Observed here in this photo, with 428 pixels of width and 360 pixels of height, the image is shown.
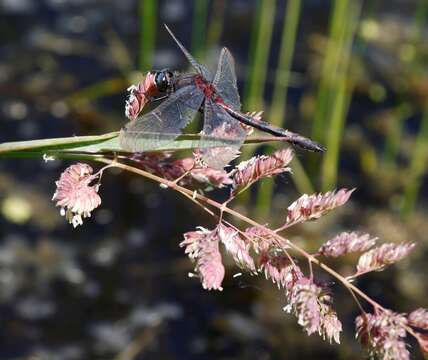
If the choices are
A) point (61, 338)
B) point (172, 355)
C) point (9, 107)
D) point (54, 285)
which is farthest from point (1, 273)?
point (9, 107)

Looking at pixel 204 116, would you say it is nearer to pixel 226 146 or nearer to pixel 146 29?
pixel 226 146

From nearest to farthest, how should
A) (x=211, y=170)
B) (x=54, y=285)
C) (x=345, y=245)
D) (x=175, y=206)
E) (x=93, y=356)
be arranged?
1. (x=345, y=245)
2. (x=211, y=170)
3. (x=93, y=356)
4. (x=54, y=285)
5. (x=175, y=206)

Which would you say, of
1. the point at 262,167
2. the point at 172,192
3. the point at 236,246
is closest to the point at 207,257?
the point at 236,246

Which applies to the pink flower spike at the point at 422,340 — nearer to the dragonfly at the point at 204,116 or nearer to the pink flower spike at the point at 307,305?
the pink flower spike at the point at 307,305

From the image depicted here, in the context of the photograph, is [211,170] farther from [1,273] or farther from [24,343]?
[1,273]

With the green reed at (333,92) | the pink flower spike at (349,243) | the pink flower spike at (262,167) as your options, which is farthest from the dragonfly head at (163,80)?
the green reed at (333,92)

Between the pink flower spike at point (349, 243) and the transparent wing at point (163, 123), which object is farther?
the transparent wing at point (163, 123)

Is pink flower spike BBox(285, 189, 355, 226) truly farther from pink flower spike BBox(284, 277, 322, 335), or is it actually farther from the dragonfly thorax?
the dragonfly thorax
